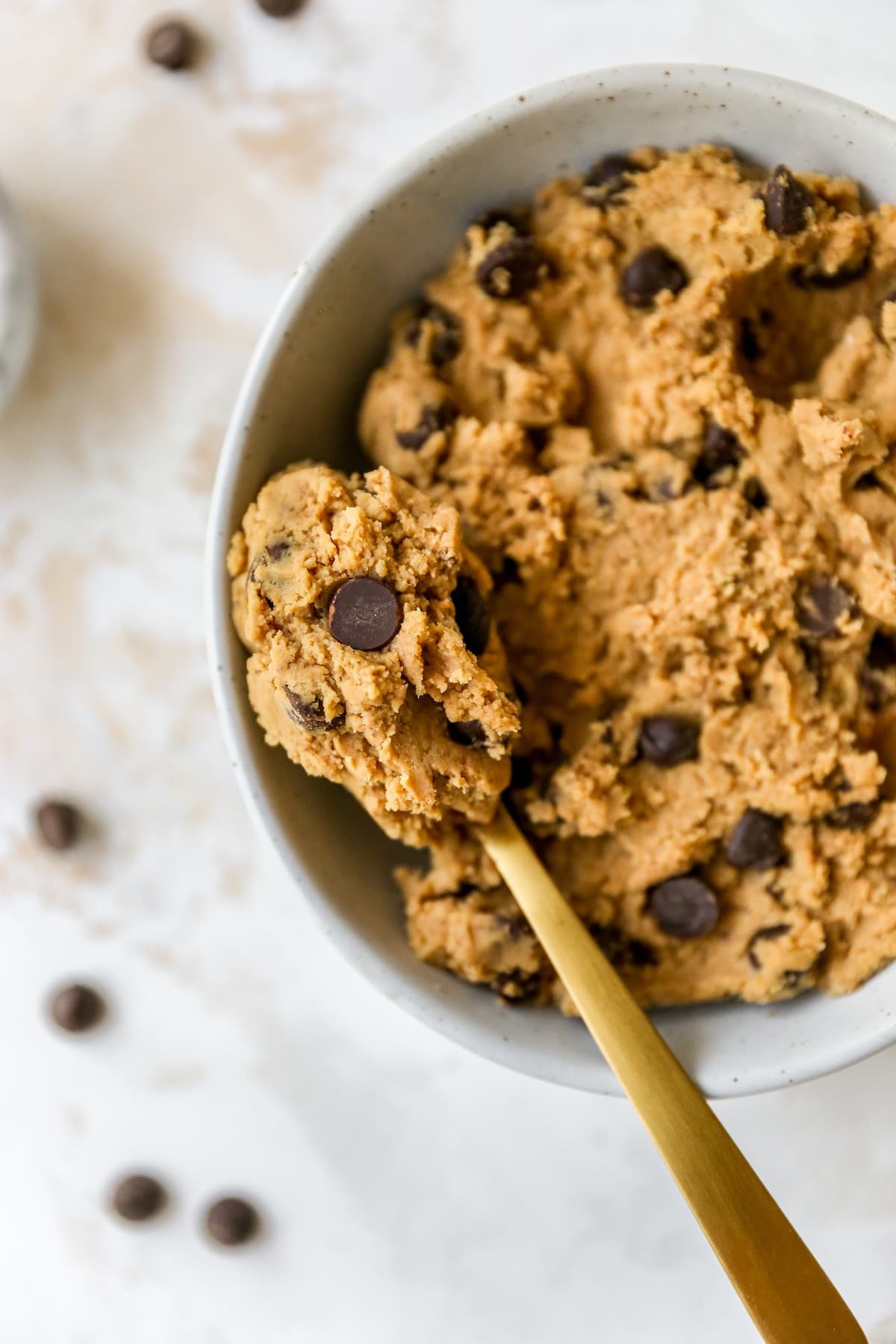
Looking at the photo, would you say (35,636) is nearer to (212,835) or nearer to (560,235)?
(212,835)

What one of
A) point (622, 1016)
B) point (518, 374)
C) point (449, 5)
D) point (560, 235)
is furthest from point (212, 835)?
point (449, 5)

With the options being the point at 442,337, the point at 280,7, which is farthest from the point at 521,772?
the point at 280,7

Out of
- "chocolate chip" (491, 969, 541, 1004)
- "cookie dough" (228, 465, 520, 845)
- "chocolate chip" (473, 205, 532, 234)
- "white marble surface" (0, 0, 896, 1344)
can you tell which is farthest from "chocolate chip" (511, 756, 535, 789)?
"chocolate chip" (473, 205, 532, 234)

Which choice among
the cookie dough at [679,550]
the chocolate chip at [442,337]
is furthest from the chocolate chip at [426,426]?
the chocolate chip at [442,337]

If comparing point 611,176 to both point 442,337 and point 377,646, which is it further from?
point 377,646

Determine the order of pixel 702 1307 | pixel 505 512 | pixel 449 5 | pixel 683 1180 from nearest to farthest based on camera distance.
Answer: pixel 683 1180 → pixel 505 512 → pixel 449 5 → pixel 702 1307
